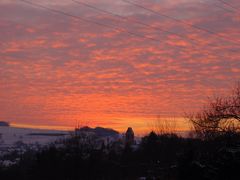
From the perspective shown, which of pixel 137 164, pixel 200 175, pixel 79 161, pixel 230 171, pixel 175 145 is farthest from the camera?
pixel 137 164

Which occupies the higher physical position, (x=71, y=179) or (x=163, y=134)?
(x=163, y=134)

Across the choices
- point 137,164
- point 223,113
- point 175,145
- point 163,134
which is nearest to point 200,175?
point 223,113

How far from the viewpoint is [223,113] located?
32.0 meters

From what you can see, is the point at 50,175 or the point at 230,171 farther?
the point at 50,175

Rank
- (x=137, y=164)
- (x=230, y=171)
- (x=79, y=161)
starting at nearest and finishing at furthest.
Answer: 1. (x=230, y=171)
2. (x=79, y=161)
3. (x=137, y=164)

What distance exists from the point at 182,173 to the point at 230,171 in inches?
221

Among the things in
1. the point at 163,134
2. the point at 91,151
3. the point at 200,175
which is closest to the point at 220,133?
the point at 200,175

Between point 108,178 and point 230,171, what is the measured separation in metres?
→ 62.6

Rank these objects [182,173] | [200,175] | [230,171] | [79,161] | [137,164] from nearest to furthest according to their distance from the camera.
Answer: [230,171] < [200,175] < [182,173] < [79,161] < [137,164]

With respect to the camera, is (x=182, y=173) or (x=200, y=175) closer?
(x=200, y=175)

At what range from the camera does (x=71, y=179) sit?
8450cm

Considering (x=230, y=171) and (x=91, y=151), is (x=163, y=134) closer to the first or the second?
(x=91, y=151)

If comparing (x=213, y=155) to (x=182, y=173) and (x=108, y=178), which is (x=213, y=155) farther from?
(x=108, y=178)

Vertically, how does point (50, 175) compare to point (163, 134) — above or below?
below
